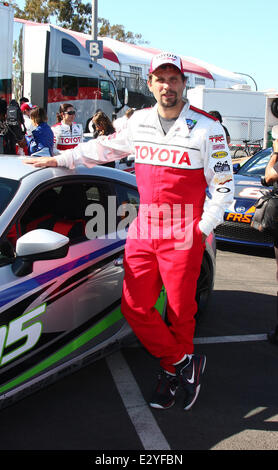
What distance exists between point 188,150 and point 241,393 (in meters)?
1.54

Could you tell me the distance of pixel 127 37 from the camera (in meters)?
56.0

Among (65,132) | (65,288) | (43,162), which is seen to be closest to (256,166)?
(65,132)

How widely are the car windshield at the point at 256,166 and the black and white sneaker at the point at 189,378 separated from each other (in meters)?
4.99

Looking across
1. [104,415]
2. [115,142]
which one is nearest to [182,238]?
[115,142]

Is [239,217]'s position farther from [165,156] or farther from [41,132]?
[165,156]

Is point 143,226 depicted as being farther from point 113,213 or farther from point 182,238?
point 113,213

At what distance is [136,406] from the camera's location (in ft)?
10.1

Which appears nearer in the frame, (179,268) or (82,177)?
(179,268)

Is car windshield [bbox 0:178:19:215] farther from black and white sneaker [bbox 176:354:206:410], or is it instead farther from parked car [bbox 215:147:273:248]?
parked car [bbox 215:147:273:248]

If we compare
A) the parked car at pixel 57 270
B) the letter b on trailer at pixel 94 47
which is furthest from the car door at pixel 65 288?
the letter b on trailer at pixel 94 47

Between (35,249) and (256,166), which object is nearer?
(35,249)

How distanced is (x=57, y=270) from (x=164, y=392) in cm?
96

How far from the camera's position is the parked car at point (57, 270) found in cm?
259
